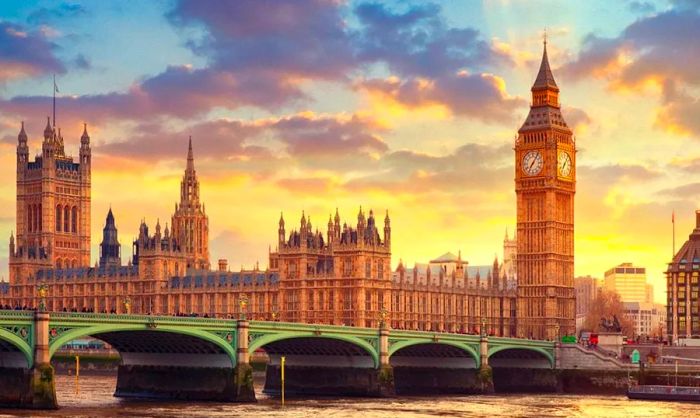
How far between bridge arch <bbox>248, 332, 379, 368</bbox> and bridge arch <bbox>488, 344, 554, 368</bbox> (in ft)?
53.5

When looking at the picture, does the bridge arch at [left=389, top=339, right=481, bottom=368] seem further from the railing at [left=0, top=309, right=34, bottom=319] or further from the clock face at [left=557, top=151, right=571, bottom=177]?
the clock face at [left=557, top=151, right=571, bottom=177]

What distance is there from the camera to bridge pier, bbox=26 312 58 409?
83.6 m

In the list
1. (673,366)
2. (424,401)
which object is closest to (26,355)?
(424,401)

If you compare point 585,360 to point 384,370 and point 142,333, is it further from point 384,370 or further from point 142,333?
point 142,333

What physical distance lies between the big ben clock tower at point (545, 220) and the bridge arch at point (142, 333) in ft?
250

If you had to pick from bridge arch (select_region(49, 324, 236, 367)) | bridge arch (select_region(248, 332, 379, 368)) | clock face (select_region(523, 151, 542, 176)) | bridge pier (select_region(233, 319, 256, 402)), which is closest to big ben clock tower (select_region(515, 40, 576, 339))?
clock face (select_region(523, 151, 542, 176))

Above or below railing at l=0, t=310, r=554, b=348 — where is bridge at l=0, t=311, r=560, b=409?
below

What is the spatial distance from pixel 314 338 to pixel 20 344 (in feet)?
85.3

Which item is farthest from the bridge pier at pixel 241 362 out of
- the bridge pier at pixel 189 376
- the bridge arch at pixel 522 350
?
the bridge arch at pixel 522 350


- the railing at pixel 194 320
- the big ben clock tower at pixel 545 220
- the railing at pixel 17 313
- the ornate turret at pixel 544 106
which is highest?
the ornate turret at pixel 544 106

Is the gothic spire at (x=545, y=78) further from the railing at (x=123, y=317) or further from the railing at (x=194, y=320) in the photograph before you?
the railing at (x=123, y=317)

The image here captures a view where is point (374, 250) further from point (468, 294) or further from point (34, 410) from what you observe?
point (34, 410)

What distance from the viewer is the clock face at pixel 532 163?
168625mm

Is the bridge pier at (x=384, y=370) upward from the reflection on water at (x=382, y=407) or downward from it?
upward
